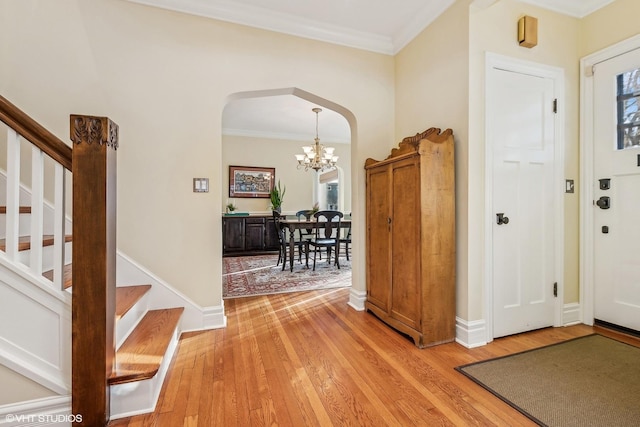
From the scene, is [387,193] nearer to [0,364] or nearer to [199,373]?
[199,373]

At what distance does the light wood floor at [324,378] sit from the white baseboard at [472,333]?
6 centimetres

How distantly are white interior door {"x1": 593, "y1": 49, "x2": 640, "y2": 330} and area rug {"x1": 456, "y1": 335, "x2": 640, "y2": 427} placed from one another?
0.39 meters

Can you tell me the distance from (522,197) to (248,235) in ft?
15.8

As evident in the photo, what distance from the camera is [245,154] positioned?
6.23 metres

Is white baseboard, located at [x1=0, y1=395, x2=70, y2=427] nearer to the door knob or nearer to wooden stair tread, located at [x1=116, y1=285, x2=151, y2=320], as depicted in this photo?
wooden stair tread, located at [x1=116, y1=285, x2=151, y2=320]

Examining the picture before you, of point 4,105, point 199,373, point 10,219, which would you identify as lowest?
point 199,373

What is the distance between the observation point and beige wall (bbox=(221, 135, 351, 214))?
6.13 m

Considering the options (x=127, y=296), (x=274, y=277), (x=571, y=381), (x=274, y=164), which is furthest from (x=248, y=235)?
(x=571, y=381)

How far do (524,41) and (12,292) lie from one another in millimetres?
3395

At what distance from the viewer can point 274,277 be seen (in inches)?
155

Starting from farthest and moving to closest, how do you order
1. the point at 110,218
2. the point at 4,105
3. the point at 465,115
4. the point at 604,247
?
the point at 604,247
the point at 465,115
the point at 110,218
the point at 4,105

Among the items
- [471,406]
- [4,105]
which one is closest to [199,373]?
[471,406]

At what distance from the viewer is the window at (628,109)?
2072 millimetres

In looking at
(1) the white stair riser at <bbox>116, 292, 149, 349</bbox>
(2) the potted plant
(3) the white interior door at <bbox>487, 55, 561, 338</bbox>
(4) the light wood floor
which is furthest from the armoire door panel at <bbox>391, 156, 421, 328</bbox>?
(2) the potted plant
